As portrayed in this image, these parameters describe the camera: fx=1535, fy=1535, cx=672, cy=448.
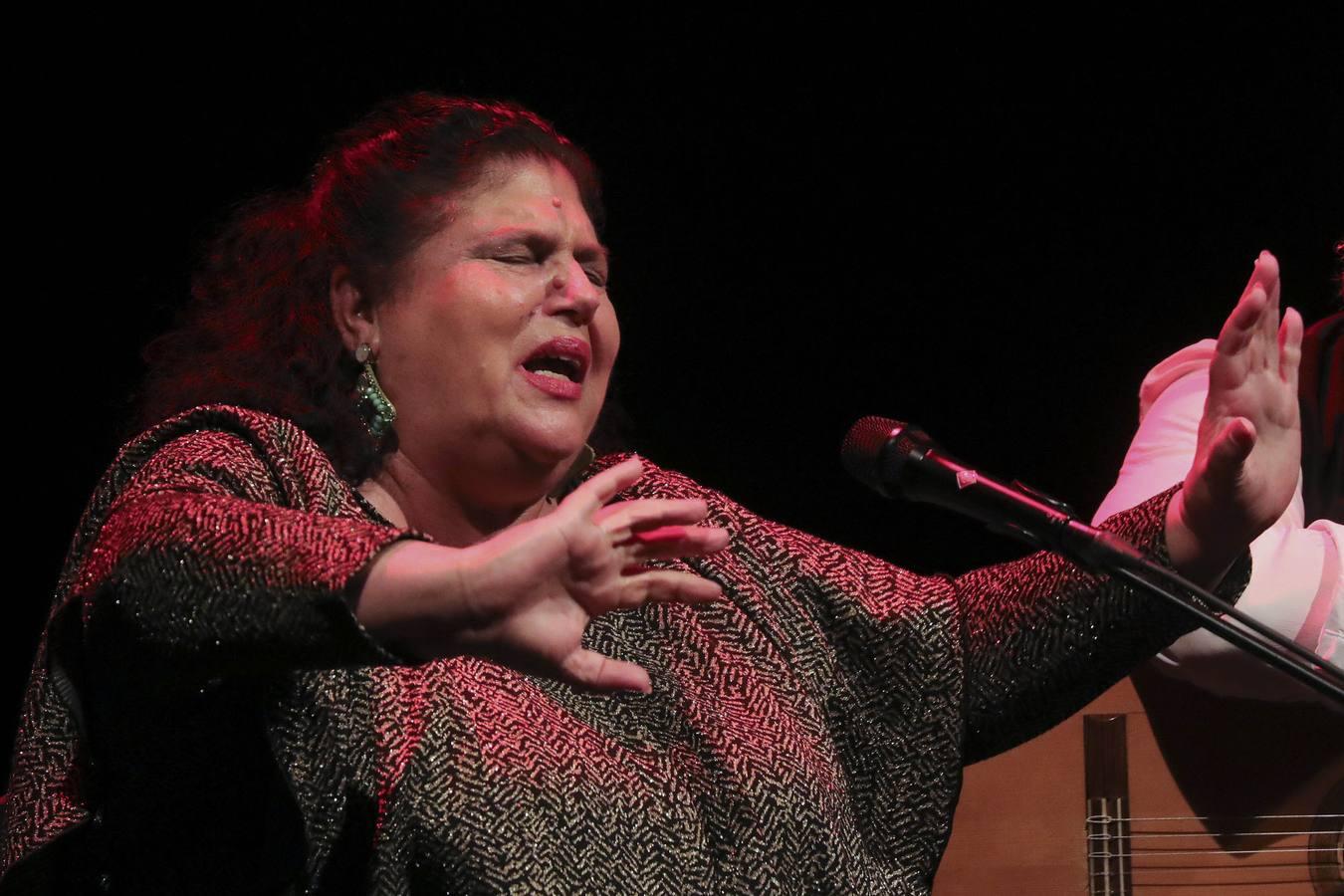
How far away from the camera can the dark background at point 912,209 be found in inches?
117

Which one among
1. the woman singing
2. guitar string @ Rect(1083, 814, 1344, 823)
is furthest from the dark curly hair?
guitar string @ Rect(1083, 814, 1344, 823)

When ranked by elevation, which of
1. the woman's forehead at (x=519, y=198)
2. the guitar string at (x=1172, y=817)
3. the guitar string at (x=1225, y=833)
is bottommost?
the guitar string at (x=1225, y=833)

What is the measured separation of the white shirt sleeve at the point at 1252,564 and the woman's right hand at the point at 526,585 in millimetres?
1103

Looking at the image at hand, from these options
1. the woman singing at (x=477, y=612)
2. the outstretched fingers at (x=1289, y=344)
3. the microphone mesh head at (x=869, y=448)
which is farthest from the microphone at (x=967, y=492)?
the outstretched fingers at (x=1289, y=344)

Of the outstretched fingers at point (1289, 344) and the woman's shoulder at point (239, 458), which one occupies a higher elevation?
the outstretched fingers at point (1289, 344)

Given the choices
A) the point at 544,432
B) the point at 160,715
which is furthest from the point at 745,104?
the point at 160,715

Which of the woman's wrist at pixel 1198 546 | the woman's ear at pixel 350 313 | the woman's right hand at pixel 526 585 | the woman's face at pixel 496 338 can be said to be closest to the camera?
the woman's right hand at pixel 526 585

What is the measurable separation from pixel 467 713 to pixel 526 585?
0.42 meters

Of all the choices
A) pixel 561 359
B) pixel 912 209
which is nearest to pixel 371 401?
pixel 561 359

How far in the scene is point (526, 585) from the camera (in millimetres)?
1144

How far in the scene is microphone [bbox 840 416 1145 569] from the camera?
1.32 m

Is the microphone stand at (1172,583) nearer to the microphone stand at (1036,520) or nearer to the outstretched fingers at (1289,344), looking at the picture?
the microphone stand at (1036,520)

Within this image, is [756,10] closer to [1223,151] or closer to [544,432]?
[1223,151]

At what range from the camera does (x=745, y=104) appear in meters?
3.05
